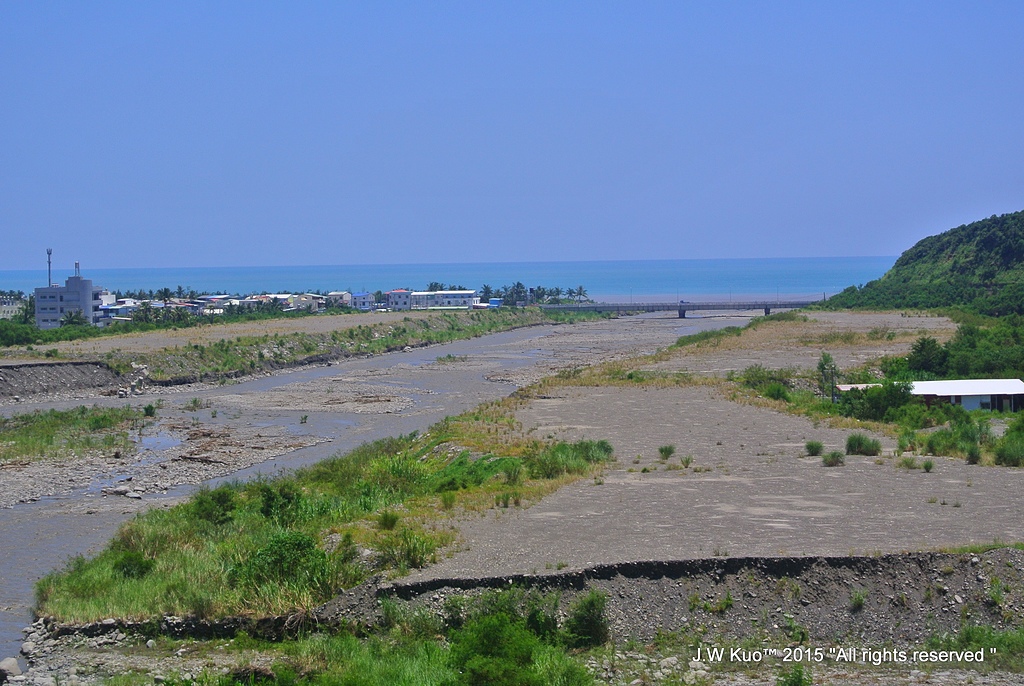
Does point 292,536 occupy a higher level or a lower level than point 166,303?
lower

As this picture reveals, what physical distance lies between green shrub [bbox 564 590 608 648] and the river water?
25.9 feet

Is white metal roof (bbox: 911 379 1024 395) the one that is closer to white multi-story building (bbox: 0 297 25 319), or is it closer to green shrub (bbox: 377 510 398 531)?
green shrub (bbox: 377 510 398 531)

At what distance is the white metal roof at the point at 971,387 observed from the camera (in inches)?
1285

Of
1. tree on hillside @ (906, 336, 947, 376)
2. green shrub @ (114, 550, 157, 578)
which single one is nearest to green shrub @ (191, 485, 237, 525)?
green shrub @ (114, 550, 157, 578)

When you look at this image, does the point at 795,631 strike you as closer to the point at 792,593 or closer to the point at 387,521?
the point at 792,593

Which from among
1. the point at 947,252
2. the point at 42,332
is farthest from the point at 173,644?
the point at 947,252

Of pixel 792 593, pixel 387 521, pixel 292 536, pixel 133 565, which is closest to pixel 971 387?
pixel 792 593

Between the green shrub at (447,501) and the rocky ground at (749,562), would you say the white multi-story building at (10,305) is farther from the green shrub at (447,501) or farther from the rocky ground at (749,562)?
the rocky ground at (749,562)

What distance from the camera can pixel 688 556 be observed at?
14.6 m

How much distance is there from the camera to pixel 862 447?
24062 mm

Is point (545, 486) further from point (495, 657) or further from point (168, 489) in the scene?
point (168, 489)

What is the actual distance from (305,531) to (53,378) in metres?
34.4

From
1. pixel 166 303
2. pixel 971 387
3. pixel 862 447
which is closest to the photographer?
pixel 862 447

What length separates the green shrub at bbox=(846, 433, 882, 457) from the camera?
23984 mm
